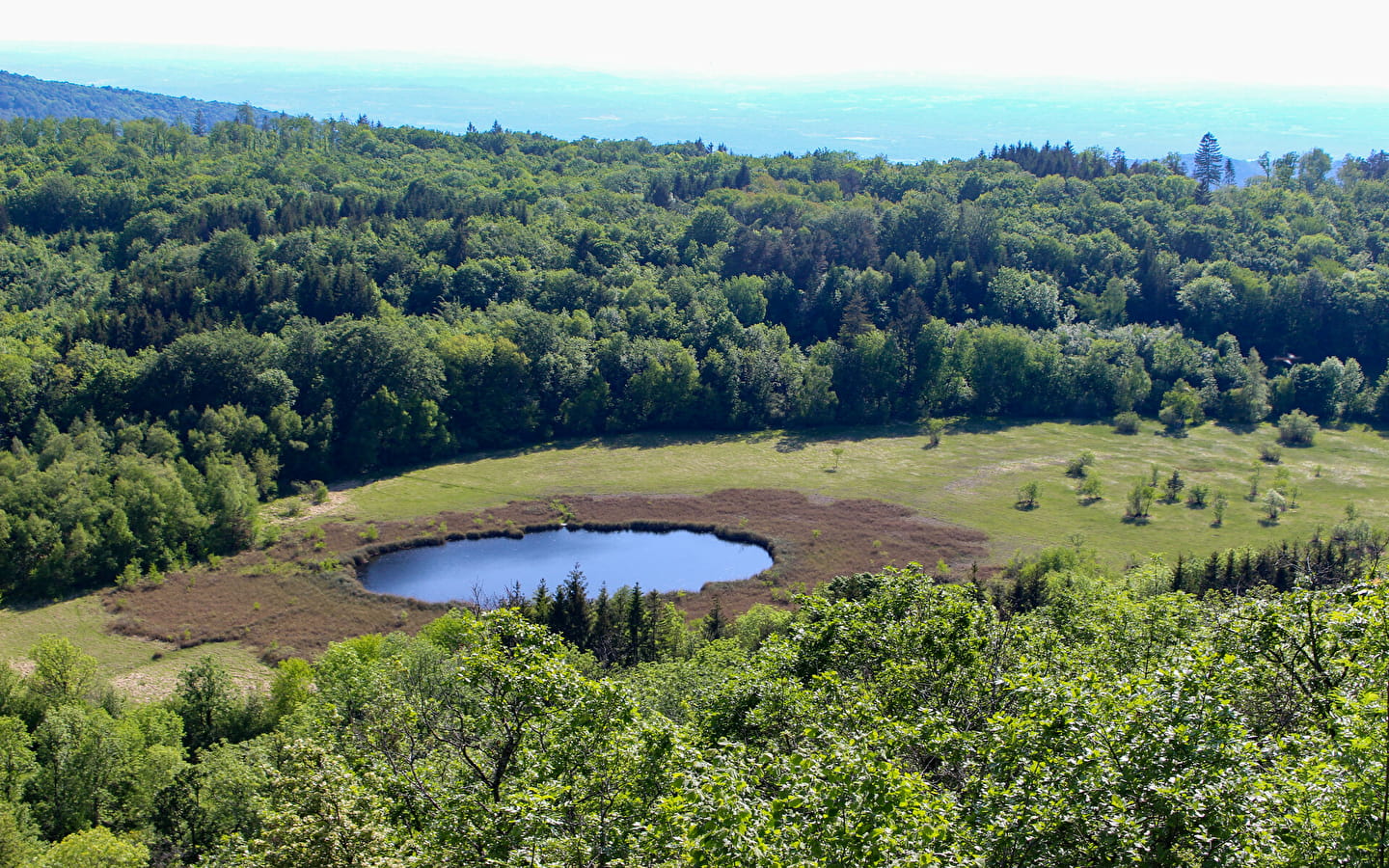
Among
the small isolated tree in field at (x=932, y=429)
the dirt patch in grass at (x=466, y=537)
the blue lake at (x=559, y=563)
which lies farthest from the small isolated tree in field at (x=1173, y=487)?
the blue lake at (x=559, y=563)

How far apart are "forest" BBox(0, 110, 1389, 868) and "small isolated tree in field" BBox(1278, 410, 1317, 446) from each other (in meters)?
6.41

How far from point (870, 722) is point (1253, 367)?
105 meters

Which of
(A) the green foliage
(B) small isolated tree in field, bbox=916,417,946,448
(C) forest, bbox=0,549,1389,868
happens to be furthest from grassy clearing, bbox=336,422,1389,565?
(A) the green foliage

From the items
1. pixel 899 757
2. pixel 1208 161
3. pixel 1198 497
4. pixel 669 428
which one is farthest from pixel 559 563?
pixel 1208 161

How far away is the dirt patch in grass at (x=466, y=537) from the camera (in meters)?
61.3

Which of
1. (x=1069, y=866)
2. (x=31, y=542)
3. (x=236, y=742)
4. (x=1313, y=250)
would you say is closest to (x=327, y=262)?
(x=31, y=542)

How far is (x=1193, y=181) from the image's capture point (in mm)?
147625

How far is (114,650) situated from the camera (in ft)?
187

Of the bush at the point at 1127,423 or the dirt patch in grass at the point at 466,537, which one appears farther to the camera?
the bush at the point at 1127,423

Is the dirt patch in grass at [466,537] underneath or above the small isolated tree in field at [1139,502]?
underneath

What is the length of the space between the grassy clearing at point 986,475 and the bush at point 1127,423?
5.46ft

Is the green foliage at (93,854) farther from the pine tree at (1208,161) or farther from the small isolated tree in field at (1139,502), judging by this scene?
the pine tree at (1208,161)

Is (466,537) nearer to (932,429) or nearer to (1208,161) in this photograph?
(932,429)

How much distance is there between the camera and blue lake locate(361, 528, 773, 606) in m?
68.8
